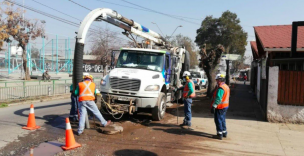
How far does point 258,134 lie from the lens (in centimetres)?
748

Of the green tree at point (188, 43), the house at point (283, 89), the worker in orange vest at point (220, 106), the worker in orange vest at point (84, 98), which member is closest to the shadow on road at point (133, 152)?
the worker in orange vest at point (84, 98)

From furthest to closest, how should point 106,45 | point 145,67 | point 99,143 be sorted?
point 106,45
point 145,67
point 99,143

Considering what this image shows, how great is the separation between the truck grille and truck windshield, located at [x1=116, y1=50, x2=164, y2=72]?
1.14m

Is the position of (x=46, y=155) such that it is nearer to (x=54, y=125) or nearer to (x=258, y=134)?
(x=54, y=125)

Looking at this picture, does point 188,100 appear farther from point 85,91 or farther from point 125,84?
point 85,91

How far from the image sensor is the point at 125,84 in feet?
27.2

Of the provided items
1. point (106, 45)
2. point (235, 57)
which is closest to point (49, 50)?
point (106, 45)

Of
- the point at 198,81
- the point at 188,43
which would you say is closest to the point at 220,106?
the point at 198,81

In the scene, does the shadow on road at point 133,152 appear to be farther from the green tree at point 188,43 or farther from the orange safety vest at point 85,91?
the green tree at point 188,43

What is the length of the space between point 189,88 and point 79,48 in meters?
3.60

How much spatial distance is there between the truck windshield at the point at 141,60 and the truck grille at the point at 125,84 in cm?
114

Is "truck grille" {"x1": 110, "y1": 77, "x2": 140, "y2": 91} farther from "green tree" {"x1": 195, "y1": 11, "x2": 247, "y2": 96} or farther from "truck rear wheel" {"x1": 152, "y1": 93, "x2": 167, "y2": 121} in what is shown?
"green tree" {"x1": 195, "y1": 11, "x2": 247, "y2": 96}

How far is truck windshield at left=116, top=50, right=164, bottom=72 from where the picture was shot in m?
9.33

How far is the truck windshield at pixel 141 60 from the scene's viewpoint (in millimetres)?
9330
